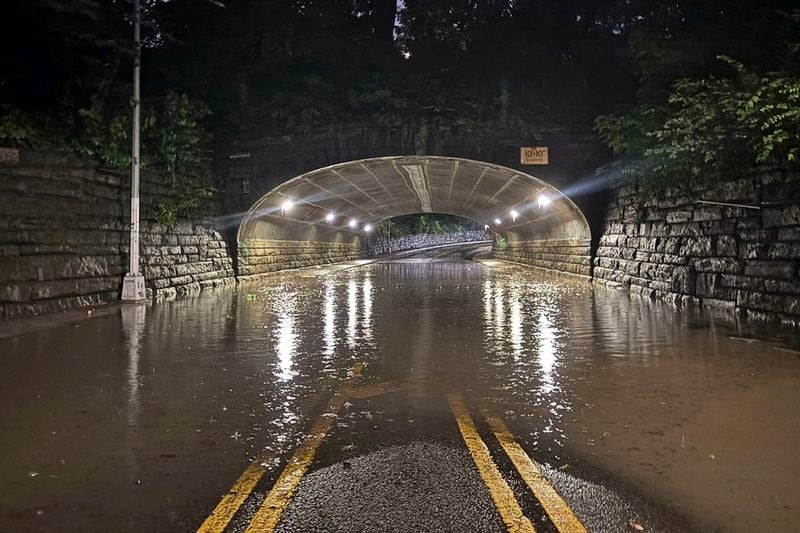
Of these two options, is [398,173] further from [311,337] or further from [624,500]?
[624,500]

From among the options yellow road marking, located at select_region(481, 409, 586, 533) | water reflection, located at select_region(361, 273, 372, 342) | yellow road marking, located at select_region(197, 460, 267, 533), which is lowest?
yellow road marking, located at select_region(197, 460, 267, 533)

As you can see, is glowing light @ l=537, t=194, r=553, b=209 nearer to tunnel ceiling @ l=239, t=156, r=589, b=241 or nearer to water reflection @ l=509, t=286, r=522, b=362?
tunnel ceiling @ l=239, t=156, r=589, b=241

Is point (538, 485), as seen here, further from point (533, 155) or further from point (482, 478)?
point (533, 155)

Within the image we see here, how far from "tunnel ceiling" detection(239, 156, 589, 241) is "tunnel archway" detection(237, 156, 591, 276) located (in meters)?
0.05

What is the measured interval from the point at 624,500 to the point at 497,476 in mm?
778

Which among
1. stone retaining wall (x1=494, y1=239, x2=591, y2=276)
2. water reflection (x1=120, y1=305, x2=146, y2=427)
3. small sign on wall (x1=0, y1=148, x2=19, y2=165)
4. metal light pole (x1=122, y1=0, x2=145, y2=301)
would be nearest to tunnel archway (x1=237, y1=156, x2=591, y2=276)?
stone retaining wall (x1=494, y1=239, x2=591, y2=276)

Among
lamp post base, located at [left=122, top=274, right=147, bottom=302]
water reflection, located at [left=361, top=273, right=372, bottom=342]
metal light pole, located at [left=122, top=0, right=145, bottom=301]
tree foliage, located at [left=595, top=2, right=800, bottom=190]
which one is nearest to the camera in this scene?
water reflection, located at [left=361, top=273, right=372, bottom=342]

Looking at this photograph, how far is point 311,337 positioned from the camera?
29.0ft

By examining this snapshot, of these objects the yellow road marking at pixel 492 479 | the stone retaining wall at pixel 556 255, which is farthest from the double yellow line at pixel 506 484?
the stone retaining wall at pixel 556 255

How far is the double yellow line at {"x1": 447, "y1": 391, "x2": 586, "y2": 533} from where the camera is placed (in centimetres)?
302

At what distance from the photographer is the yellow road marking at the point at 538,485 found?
302 cm

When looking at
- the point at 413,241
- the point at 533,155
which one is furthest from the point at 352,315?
the point at 413,241

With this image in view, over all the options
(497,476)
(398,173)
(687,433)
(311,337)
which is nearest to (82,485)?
(497,476)

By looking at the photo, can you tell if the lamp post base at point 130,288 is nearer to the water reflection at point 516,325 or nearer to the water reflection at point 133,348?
the water reflection at point 133,348
